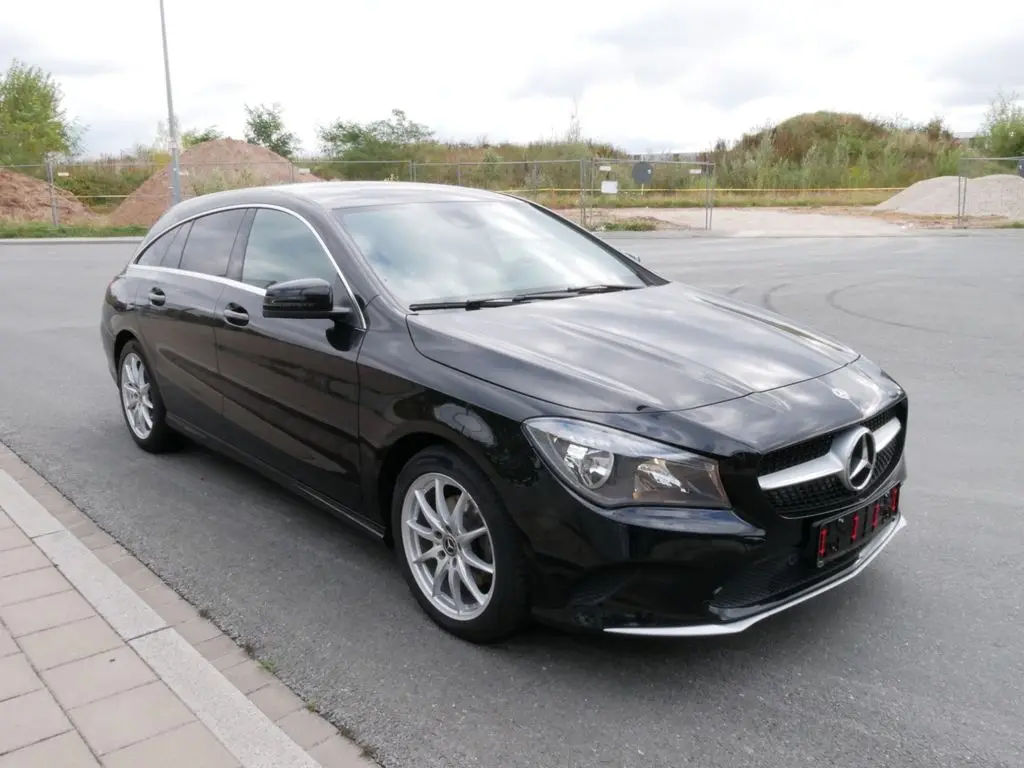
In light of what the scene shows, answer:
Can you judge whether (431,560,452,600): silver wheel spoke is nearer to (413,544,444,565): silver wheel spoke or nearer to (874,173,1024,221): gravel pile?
(413,544,444,565): silver wheel spoke

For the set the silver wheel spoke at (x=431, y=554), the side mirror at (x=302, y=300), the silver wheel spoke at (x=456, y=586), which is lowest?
the silver wheel spoke at (x=456, y=586)

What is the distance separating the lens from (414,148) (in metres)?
45.9

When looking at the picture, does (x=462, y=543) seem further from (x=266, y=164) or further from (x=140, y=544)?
(x=266, y=164)

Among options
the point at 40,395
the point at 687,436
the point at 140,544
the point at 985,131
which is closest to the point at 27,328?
the point at 40,395

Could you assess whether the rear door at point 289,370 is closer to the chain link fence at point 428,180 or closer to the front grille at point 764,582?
the front grille at point 764,582

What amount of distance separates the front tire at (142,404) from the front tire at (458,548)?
2.58 meters

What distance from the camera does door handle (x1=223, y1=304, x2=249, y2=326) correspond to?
4.62 m

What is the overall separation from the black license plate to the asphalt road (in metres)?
0.37

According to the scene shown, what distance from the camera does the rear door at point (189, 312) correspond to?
499 centimetres

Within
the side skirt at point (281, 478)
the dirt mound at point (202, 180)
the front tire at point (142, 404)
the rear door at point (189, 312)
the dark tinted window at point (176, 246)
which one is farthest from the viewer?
the dirt mound at point (202, 180)

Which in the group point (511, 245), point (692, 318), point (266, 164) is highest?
point (266, 164)

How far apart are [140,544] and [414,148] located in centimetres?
4317

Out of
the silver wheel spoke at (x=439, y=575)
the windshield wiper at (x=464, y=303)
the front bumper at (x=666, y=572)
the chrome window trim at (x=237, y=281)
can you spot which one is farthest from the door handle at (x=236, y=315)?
the front bumper at (x=666, y=572)

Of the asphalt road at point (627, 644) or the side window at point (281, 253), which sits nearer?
the asphalt road at point (627, 644)
